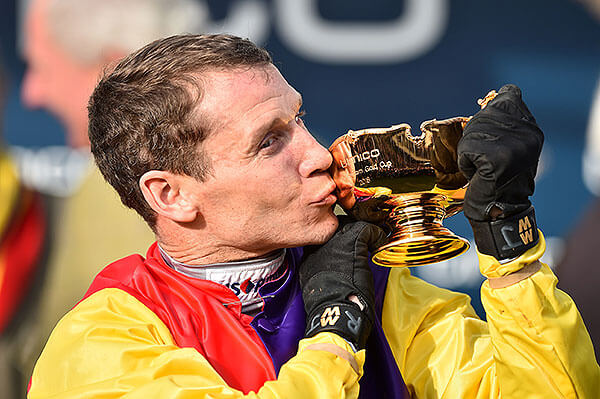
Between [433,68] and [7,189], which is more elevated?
[433,68]

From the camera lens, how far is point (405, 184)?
70.4 inches

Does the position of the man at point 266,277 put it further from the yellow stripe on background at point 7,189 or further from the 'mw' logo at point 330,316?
the yellow stripe on background at point 7,189

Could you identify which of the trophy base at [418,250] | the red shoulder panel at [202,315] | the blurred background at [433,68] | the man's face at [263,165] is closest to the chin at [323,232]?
the man's face at [263,165]

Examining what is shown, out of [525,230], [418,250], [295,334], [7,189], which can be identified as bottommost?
[7,189]

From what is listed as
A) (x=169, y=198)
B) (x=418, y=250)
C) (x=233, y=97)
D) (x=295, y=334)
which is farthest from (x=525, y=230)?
(x=169, y=198)

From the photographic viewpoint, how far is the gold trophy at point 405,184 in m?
1.73

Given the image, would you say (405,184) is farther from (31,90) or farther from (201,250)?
(31,90)

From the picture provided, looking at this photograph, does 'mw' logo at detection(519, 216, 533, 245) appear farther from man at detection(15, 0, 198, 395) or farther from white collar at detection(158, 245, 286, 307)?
man at detection(15, 0, 198, 395)

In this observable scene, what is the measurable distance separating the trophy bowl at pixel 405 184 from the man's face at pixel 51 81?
2349 mm

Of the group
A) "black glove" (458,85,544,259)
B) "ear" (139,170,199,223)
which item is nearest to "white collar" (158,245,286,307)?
"ear" (139,170,199,223)

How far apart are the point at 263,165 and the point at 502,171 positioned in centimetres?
54

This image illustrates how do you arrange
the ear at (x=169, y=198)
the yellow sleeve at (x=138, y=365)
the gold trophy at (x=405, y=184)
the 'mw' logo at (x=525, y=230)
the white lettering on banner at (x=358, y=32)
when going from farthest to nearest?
the white lettering on banner at (x=358, y=32) → the ear at (x=169, y=198) → the gold trophy at (x=405, y=184) → the 'mw' logo at (x=525, y=230) → the yellow sleeve at (x=138, y=365)

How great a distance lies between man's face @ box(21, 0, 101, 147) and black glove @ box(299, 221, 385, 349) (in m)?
2.34

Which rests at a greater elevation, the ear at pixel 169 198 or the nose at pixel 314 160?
the nose at pixel 314 160
